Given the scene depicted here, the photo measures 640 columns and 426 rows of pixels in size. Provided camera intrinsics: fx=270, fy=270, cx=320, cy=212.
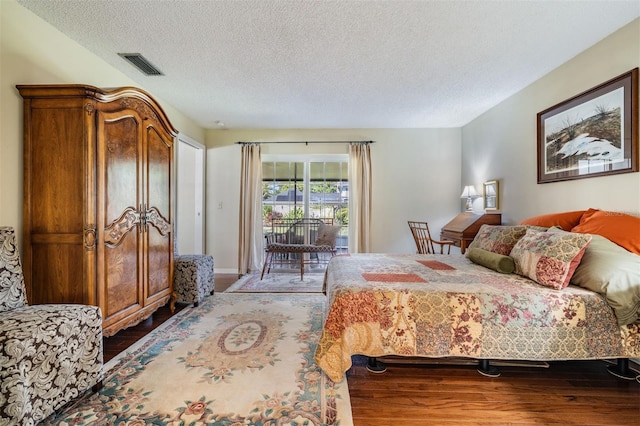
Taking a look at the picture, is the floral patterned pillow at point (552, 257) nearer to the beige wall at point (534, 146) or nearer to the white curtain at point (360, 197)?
the beige wall at point (534, 146)

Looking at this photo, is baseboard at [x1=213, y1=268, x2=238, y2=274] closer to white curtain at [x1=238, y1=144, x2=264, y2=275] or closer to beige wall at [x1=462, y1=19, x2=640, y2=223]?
white curtain at [x1=238, y1=144, x2=264, y2=275]

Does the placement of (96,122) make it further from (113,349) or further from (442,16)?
(442,16)

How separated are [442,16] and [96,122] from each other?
2.44 meters

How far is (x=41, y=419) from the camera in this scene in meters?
1.23

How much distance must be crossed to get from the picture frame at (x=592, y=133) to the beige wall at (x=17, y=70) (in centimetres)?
414

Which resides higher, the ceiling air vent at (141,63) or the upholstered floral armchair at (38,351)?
the ceiling air vent at (141,63)

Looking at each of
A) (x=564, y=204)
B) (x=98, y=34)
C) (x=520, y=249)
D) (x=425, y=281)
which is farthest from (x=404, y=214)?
(x=98, y=34)

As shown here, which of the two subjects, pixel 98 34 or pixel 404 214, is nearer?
pixel 98 34

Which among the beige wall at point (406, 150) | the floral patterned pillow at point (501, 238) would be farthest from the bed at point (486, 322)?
the beige wall at point (406, 150)

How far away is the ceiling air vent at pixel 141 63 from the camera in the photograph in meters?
2.38

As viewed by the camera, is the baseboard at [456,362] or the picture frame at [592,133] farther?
the picture frame at [592,133]

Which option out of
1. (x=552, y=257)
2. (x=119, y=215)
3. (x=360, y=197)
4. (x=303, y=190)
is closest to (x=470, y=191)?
(x=360, y=197)

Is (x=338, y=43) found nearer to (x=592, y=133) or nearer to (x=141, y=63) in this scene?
(x=141, y=63)

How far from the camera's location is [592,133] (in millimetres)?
2191
